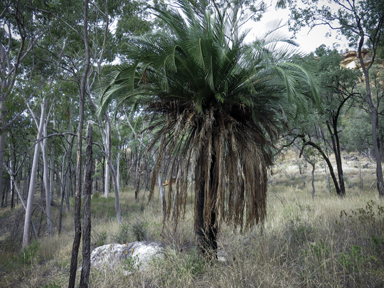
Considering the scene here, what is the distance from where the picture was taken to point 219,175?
3645 mm

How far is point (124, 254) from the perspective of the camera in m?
5.53

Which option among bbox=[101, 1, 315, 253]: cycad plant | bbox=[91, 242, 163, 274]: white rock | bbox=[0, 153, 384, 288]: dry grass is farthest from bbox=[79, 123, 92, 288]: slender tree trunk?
bbox=[91, 242, 163, 274]: white rock

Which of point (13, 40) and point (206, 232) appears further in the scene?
point (13, 40)

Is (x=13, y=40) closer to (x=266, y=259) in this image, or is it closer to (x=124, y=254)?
(x=124, y=254)

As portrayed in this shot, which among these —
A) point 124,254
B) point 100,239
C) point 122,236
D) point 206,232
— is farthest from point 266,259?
point 100,239

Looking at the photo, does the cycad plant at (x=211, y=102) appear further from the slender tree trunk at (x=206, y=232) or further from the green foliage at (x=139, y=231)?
the green foliage at (x=139, y=231)

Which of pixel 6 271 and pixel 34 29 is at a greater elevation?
pixel 34 29

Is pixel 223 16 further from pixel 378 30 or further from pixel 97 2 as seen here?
pixel 378 30

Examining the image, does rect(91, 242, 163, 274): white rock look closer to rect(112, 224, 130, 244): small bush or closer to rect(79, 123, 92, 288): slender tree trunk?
rect(112, 224, 130, 244): small bush

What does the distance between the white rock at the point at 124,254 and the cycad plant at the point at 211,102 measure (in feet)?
4.56

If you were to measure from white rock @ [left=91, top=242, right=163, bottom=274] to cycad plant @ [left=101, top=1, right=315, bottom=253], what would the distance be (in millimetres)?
1391

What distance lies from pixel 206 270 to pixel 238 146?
88.6 inches

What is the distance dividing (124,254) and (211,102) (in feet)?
13.7

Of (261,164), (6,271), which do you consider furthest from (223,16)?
(6,271)
